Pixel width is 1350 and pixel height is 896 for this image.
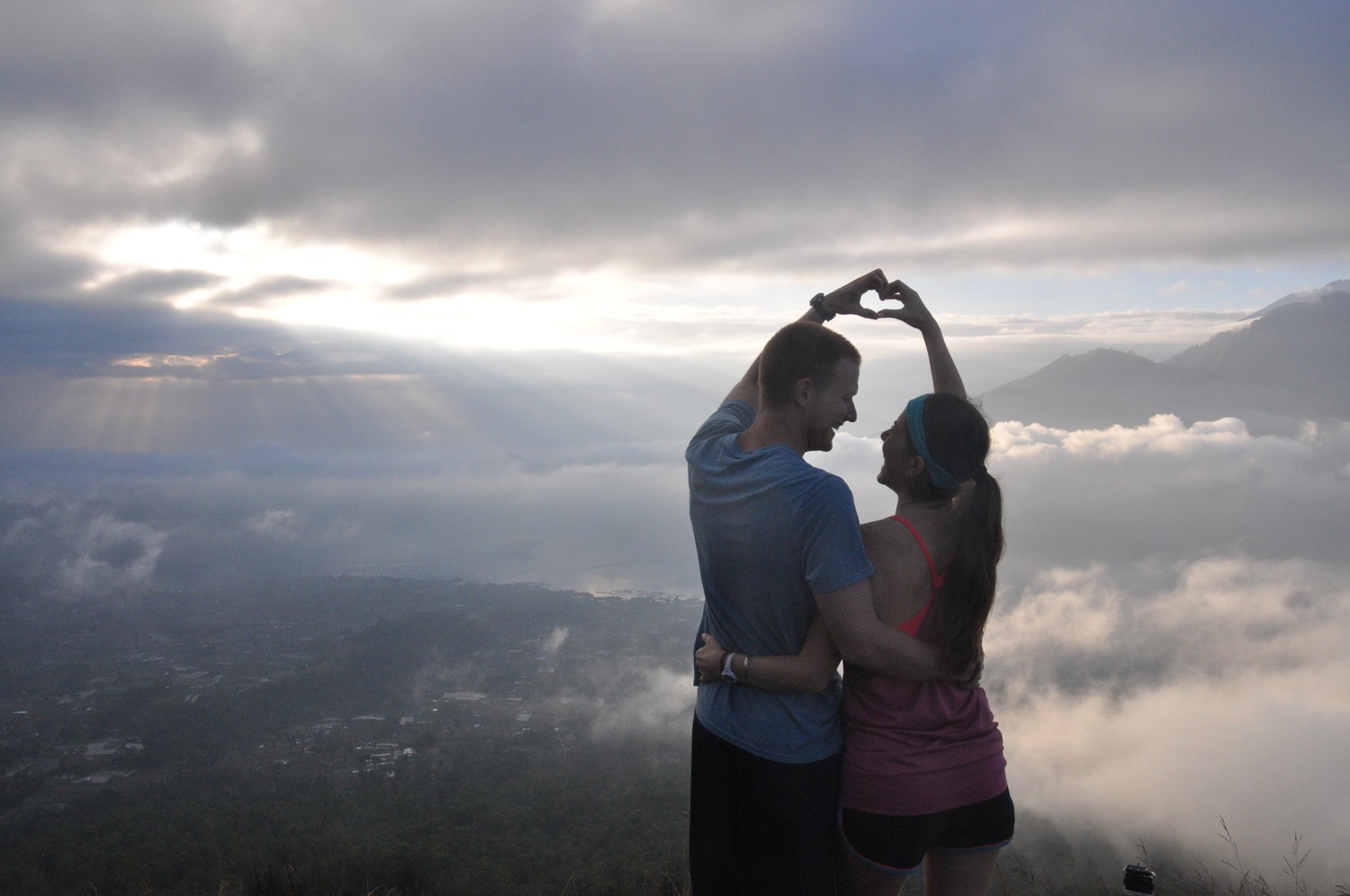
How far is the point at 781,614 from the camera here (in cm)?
224

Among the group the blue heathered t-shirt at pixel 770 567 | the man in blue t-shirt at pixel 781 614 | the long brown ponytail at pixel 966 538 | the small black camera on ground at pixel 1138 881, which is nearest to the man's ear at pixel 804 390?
the man in blue t-shirt at pixel 781 614

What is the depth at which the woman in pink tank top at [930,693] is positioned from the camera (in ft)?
7.43

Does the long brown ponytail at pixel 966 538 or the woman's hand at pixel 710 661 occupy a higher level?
the long brown ponytail at pixel 966 538

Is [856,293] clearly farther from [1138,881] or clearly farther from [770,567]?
[1138,881]

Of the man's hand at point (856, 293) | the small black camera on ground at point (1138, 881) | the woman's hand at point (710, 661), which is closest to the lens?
the woman's hand at point (710, 661)

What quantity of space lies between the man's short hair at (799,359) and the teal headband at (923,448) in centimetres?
26

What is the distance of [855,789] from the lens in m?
2.31

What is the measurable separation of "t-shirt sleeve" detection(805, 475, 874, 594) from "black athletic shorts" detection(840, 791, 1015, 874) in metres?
0.80

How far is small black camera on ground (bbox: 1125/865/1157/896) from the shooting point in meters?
2.98

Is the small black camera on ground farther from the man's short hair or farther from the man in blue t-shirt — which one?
the man's short hair

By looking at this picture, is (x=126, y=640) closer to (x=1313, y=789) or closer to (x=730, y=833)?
(x=730, y=833)

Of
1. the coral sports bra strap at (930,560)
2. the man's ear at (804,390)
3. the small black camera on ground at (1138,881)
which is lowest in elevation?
the small black camera on ground at (1138,881)

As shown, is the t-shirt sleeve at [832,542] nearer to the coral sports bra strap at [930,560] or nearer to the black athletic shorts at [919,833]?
the coral sports bra strap at [930,560]

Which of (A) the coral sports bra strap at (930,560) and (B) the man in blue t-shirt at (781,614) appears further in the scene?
(A) the coral sports bra strap at (930,560)
